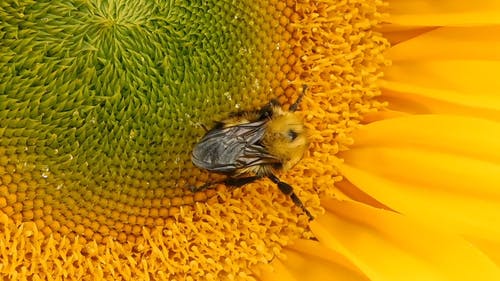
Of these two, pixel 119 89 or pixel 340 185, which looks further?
pixel 340 185

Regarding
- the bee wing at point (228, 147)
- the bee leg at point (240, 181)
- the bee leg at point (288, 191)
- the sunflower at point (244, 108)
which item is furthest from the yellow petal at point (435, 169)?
the bee wing at point (228, 147)

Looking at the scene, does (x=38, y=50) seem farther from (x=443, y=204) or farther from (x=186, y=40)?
(x=443, y=204)

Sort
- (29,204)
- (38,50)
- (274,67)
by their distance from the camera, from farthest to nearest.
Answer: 1. (274,67)
2. (29,204)
3. (38,50)

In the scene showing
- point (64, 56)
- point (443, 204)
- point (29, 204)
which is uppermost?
point (64, 56)

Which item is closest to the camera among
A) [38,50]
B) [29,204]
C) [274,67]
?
[38,50]

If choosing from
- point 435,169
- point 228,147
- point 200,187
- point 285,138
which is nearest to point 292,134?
point 285,138

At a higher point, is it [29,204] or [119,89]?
[119,89]

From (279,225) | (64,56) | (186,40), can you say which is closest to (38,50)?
(64,56)
